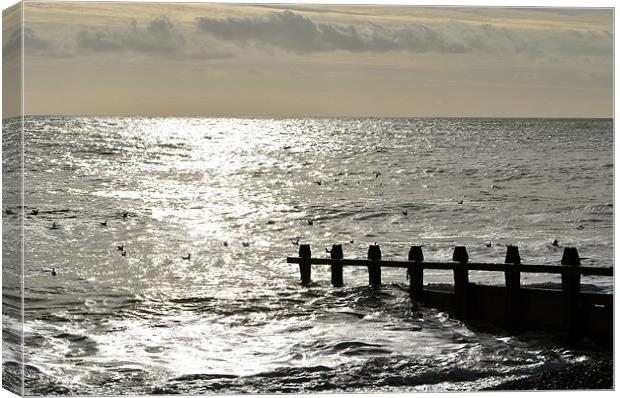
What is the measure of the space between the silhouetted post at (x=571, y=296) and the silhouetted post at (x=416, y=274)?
122cm

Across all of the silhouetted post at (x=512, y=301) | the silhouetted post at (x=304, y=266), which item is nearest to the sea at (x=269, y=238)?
the silhouetted post at (x=304, y=266)

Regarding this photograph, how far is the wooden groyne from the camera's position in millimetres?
9945

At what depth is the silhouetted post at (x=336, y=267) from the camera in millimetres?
10555

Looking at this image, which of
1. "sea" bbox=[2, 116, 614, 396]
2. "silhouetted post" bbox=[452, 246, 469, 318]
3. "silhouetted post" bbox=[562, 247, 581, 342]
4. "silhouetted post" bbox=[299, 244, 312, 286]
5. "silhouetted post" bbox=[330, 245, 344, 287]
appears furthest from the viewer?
"silhouetted post" bbox=[330, 245, 344, 287]

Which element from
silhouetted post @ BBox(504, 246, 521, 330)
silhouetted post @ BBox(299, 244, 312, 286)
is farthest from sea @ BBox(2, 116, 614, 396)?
silhouetted post @ BBox(504, 246, 521, 330)

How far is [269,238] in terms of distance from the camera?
9.91m

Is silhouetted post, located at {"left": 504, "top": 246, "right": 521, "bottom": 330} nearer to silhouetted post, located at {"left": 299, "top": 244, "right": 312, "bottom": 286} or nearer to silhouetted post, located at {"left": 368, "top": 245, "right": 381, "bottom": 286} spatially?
silhouetted post, located at {"left": 368, "top": 245, "right": 381, "bottom": 286}

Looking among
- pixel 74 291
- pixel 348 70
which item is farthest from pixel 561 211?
pixel 74 291

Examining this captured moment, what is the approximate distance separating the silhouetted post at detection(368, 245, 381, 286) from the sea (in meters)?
0.09

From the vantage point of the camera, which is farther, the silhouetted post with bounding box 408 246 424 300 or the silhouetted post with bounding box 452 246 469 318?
the silhouetted post with bounding box 452 246 469 318

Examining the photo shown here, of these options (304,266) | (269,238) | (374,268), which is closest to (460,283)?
(374,268)

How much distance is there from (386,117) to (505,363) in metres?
2.20

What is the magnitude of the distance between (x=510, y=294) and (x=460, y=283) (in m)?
0.45

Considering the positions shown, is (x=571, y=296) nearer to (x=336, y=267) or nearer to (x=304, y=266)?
(x=336, y=267)
